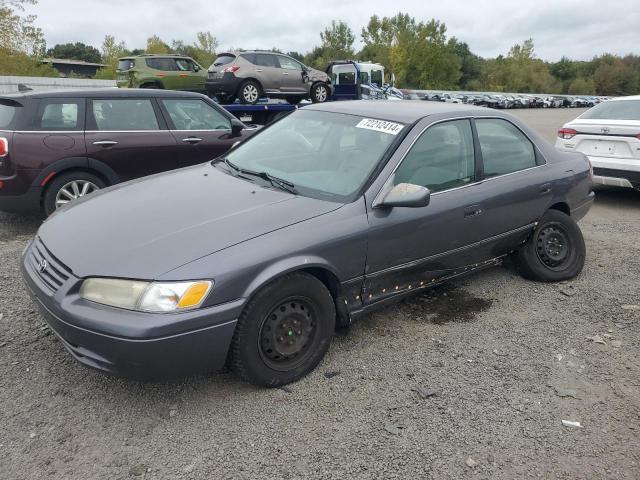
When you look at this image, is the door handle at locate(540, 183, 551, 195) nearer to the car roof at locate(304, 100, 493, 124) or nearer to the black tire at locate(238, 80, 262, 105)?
the car roof at locate(304, 100, 493, 124)

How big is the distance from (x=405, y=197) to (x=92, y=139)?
4.16 meters

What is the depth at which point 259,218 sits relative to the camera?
2963mm

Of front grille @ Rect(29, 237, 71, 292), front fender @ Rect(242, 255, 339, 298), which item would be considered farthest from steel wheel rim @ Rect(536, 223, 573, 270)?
front grille @ Rect(29, 237, 71, 292)

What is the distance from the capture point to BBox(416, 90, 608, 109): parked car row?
1585 inches

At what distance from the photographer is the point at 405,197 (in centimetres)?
317

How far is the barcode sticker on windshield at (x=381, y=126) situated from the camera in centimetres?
361

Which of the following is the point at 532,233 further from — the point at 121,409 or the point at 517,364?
the point at 121,409

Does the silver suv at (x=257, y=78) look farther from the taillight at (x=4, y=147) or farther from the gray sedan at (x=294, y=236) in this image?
the gray sedan at (x=294, y=236)

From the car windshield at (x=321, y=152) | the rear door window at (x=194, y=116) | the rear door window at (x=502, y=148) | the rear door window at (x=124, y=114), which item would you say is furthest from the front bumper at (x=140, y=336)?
the rear door window at (x=194, y=116)

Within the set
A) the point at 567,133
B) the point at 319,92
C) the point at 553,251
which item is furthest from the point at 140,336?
the point at 319,92

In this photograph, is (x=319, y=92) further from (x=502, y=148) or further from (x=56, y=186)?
(x=502, y=148)

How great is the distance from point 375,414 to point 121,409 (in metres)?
1.36

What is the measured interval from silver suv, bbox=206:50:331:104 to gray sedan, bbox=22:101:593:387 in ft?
32.3

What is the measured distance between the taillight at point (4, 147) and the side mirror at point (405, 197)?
4145 millimetres
